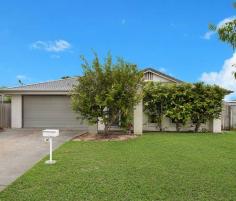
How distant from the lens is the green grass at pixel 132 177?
5398 millimetres

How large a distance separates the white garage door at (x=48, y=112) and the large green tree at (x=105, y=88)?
16.2 feet

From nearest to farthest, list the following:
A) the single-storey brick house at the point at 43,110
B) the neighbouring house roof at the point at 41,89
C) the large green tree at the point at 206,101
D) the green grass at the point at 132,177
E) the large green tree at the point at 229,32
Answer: the large green tree at the point at 229,32
the green grass at the point at 132,177
the large green tree at the point at 206,101
the neighbouring house roof at the point at 41,89
the single-storey brick house at the point at 43,110

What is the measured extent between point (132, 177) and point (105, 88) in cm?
775

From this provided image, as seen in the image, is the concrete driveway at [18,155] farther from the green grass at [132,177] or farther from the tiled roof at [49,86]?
the tiled roof at [49,86]

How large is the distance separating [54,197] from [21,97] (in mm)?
14769

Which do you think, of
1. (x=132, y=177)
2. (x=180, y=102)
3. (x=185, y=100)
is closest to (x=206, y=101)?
(x=185, y=100)

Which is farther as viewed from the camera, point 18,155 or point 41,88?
point 41,88

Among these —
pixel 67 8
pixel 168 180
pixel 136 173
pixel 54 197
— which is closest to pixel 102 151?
pixel 136 173

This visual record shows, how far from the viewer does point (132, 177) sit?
21.7 ft

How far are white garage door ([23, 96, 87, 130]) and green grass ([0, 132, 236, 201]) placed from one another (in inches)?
350

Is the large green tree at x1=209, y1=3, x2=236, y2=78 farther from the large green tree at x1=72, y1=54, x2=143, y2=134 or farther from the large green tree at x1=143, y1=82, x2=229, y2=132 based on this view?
the large green tree at x1=143, y1=82, x2=229, y2=132

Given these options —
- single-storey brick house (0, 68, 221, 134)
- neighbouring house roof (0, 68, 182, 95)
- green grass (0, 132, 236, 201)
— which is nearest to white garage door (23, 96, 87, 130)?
single-storey brick house (0, 68, 221, 134)

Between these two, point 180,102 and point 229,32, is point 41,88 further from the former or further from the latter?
point 229,32

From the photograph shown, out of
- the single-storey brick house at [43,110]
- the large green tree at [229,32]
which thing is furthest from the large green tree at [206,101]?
the large green tree at [229,32]
